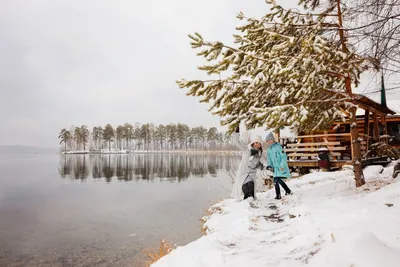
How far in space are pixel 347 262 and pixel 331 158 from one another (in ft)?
38.7

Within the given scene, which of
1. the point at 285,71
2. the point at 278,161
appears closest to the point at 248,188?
the point at 278,161

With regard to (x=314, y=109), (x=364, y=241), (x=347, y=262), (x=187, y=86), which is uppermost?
(x=187, y=86)

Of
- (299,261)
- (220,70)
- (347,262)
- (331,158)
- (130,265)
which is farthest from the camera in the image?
(331,158)

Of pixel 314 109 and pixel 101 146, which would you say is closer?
pixel 314 109

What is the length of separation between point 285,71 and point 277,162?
10.1 feet

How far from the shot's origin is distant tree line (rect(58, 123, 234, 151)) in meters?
115

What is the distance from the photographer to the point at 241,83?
6.29 metres

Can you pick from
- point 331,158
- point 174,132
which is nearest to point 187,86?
point 331,158

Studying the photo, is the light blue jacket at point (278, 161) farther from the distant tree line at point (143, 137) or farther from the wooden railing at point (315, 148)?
the distant tree line at point (143, 137)

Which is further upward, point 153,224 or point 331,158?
point 331,158

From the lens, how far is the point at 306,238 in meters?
3.70

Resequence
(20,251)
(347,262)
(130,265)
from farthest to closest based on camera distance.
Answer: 1. (20,251)
2. (130,265)
3. (347,262)

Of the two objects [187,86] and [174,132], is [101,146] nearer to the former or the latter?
[174,132]

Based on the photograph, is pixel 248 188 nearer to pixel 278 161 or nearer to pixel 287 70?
pixel 278 161
